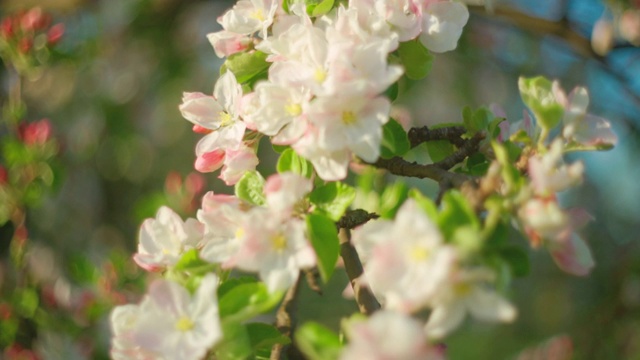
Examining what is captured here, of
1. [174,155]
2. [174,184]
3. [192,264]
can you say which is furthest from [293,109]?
[174,155]

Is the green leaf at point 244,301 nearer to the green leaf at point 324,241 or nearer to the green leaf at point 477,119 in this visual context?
the green leaf at point 324,241

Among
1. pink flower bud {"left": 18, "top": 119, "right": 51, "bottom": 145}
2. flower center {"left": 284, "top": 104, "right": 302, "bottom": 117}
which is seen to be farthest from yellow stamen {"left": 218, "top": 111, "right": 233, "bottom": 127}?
pink flower bud {"left": 18, "top": 119, "right": 51, "bottom": 145}

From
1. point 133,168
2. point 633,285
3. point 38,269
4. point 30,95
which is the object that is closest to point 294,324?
point 38,269

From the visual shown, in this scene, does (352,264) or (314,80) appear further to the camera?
(352,264)

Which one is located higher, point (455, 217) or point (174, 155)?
point (455, 217)

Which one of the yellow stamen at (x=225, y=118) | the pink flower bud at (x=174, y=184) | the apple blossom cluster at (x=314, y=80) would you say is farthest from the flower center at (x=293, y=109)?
the pink flower bud at (x=174, y=184)

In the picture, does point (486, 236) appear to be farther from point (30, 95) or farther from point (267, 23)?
point (30, 95)

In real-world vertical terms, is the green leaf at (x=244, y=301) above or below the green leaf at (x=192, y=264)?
above

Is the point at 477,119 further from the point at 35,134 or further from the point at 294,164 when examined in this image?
the point at 35,134
